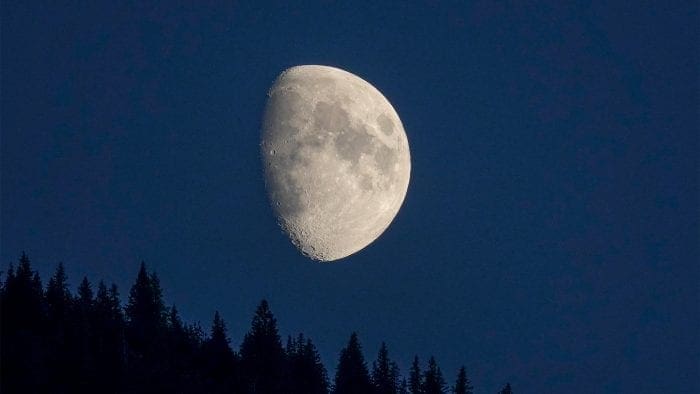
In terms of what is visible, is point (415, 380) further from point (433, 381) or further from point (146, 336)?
point (146, 336)

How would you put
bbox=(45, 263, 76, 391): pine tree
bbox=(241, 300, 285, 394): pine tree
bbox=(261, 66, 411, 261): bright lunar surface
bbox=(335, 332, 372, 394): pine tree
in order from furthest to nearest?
bbox=(335, 332, 372, 394): pine tree → bbox=(241, 300, 285, 394): pine tree → bbox=(45, 263, 76, 391): pine tree → bbox=(261, 66, 411, 261): bright lunar surface

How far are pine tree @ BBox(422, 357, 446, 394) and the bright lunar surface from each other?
23.7m

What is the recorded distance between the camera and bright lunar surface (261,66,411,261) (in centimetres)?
3262

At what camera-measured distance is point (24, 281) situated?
4388 cm

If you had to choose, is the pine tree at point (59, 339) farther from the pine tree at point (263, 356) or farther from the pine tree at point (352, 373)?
the pine tree at point (352, 373)

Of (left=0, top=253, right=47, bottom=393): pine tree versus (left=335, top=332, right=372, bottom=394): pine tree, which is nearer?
(left=0, top=253, right=47, bottom=393): pine tree

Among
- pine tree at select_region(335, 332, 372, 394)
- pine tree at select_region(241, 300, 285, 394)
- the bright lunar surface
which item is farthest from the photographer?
pine tree at select_region(335, 332, 372, 394)

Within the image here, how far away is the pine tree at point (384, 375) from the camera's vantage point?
180 ft

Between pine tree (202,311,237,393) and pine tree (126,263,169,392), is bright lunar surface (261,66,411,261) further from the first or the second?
pine tree (202,311,237,393)


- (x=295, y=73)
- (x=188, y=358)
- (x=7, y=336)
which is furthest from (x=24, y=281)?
(x=295, y=73)

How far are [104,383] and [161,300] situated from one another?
57.0 ft

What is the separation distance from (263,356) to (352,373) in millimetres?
7641

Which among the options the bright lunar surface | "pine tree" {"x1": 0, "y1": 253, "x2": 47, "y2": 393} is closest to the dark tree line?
"pine tree" {"x1": 0, "y1": 253, "x2": 47, "y2": 393}

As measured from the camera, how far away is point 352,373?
53.5 metres
